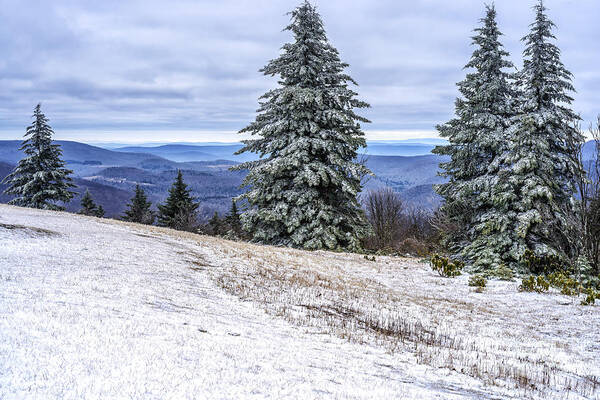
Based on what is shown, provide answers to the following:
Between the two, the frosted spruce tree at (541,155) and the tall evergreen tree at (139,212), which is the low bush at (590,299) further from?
the tall evergreen tree at (139,212)

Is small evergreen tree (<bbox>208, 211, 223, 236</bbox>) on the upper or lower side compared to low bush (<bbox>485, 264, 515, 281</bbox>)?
lower

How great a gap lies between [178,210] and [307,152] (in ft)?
95.2

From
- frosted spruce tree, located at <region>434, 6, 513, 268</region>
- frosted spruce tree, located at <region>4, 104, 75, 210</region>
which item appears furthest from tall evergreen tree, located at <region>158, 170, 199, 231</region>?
frosted spruce tree, located at <region>434, 6, 513, 268</region>

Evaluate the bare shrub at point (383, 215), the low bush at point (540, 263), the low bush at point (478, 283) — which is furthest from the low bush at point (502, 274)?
the bare shrub at point (383, 215)

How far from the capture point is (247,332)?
5328 mm

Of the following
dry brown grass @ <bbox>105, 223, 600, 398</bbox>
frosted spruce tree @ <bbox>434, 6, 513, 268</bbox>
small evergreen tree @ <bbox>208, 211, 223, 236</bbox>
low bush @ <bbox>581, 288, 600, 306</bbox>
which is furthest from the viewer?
small evergreen tree @ <bbox>208, 211, 223, 236</bbox>

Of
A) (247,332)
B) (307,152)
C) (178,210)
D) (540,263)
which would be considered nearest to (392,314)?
(247,332)

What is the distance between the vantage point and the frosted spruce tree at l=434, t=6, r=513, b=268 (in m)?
19.1

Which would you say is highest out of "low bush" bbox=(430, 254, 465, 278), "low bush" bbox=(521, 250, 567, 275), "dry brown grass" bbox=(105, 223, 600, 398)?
"low bush" bbox=(521, 250, 567, 275)

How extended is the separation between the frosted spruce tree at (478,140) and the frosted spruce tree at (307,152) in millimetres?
4899

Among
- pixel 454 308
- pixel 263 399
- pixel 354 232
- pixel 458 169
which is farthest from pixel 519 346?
pixel 458 169

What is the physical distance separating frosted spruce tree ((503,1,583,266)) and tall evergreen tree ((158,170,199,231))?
3301cm

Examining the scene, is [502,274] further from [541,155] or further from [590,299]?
[541,155]

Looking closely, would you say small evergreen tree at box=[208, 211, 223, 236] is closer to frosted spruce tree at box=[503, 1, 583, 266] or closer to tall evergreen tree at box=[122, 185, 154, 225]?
tall evergreen tree at box=[122, 185, 154, 225]
